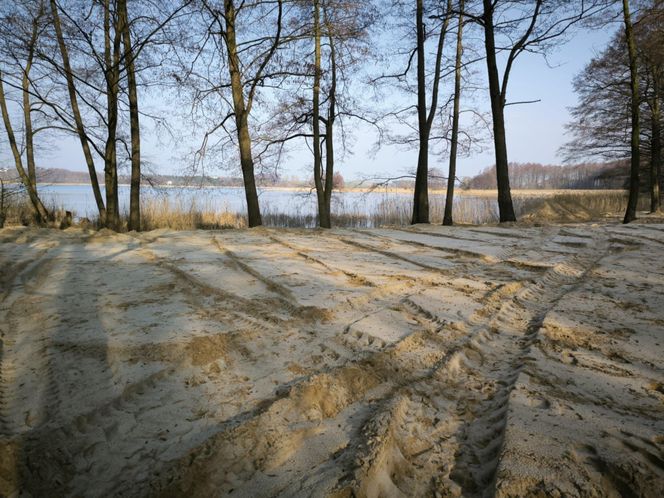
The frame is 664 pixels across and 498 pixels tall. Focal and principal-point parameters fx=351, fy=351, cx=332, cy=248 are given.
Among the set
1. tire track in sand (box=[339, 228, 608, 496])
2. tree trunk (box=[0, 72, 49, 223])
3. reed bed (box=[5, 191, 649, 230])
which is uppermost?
tree trunk (box=[0, 72, 49, 223])

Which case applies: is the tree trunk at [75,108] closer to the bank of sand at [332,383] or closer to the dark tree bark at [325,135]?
the dark tree bark at [325,135]

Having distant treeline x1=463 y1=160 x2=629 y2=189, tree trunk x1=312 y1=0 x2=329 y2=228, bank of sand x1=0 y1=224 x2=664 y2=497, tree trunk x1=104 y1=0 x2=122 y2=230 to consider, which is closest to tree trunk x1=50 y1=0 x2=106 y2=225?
tree trunk x1=104 y1=0 x2=122 y2=230

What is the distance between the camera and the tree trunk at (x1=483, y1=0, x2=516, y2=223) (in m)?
10.1

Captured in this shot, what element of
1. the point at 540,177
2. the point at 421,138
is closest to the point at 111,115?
the point at 421,138

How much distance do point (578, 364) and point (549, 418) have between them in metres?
0.66

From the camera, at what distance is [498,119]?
10141 millimetres

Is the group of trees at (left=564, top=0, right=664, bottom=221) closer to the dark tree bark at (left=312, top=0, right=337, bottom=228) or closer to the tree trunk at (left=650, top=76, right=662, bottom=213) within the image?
the tree trunk at (left=650, top=76, right=662, bottom=213)

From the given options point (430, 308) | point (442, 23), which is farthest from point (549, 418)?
point (442, 23)

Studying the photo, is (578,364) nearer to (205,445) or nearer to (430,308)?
(430,308)

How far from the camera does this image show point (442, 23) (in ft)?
38.3

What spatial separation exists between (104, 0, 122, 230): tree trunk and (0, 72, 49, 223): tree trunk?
293 centimetres

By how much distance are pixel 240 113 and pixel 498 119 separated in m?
7.29

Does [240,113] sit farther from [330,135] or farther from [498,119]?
[498,119]

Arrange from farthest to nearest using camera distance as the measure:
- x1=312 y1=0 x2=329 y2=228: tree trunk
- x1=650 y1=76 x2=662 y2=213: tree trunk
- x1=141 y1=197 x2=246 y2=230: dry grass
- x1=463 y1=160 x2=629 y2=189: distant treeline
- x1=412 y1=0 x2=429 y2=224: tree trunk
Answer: x1=463 y1=160 x2=629 y2=189: distant treeline < x1=650 y1=76 x2=662 y2=213: tree trunk < x1=141 y1=197 x2=246 y2=230: dry grass < x1=412 y1=0 x2=429 y2=224: tree trunk < x1=312 y1=0 x2=329 y2=228: tree trunk
